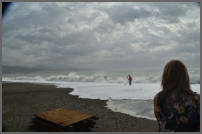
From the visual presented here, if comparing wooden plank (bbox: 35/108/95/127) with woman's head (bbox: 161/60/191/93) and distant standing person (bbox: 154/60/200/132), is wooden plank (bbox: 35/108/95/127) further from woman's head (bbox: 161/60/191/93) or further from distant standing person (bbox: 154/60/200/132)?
woman's head (bbox: 161/60/191/93)

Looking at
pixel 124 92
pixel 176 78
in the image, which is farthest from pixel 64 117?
pixel 124 92

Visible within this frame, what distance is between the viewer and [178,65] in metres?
2.32

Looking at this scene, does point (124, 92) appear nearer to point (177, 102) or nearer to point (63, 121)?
point (63, 121)

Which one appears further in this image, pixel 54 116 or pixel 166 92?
pixel 54 116

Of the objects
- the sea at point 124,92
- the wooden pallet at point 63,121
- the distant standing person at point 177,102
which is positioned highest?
the distant standing person at point 177,102

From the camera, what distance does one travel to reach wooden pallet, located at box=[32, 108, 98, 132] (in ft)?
14.4

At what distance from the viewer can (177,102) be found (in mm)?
2303

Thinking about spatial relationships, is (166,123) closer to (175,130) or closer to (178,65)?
(175,130)

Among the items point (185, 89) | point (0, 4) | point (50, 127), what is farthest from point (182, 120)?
point (0, 4)

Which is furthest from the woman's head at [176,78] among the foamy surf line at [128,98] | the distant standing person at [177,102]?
the foamy surf line at [128,98]

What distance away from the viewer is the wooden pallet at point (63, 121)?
440 cm

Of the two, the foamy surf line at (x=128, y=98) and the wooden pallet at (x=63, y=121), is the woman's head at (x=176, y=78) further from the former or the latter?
the foamy surf line at (x=128, y=98)

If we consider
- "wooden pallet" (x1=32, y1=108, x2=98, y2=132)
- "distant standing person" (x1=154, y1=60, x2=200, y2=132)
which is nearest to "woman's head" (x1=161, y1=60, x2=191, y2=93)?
"distant standing person" (x1=154, y1=60, x2=200, y2=132)

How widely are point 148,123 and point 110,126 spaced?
131 cm
